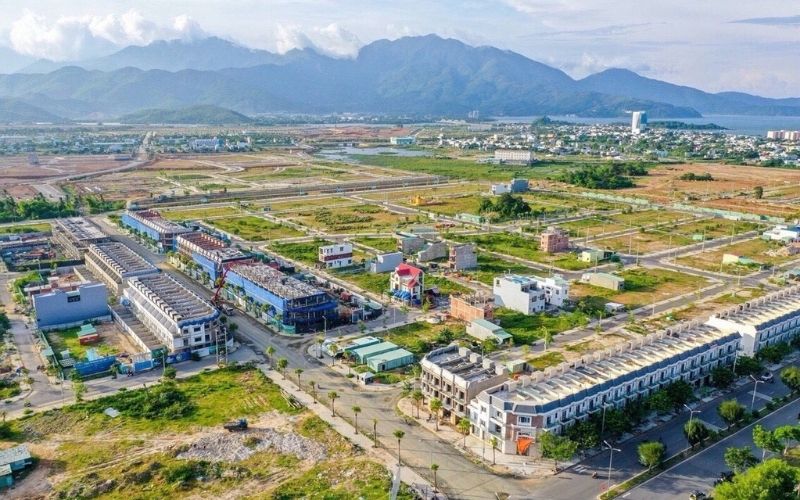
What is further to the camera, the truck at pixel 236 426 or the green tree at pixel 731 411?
the truck at pixel 236 426

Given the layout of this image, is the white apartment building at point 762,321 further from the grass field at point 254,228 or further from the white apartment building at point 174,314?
the grass field at point 254,228

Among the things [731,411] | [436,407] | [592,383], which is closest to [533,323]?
[592,383]

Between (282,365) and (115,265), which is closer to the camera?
(282,365)

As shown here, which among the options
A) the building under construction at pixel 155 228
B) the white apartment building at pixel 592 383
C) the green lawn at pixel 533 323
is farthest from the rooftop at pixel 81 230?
the white apartment building at pixel 592 383

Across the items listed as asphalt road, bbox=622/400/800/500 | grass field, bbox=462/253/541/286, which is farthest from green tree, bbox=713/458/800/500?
grass field, bbox=462/253/541/286

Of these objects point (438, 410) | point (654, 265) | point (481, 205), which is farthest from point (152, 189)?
point (438, 410)

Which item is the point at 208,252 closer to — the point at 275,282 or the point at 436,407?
the point at 275,282
